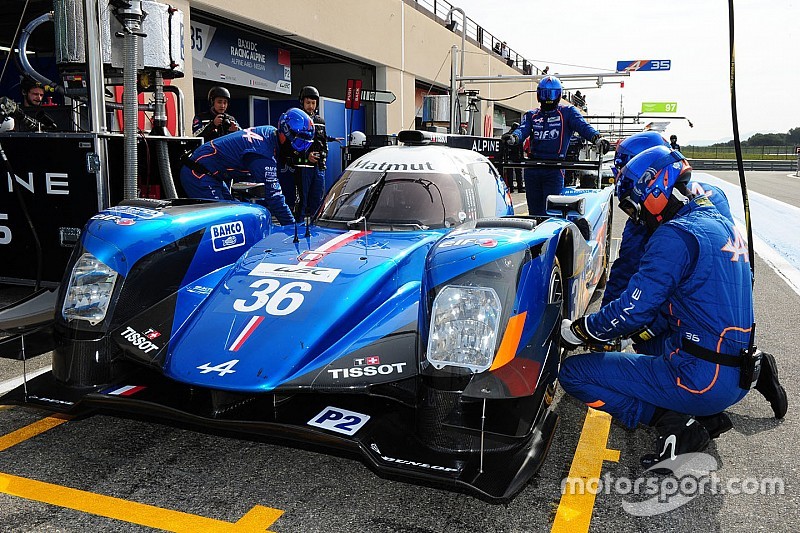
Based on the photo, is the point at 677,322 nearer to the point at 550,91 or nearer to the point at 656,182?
the point at 656,182

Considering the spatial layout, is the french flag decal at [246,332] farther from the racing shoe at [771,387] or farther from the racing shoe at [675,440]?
the racing shoe at [771,387]

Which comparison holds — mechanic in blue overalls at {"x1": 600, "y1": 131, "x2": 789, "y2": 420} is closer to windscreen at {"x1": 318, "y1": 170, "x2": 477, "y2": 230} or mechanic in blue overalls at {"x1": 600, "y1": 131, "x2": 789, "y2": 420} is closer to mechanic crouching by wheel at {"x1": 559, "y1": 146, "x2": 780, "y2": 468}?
mechanic crouching by wheel at {"x1": 559, "y1": 146, "x2": 780, "y2": 468}

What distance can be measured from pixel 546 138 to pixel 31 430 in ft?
20.0

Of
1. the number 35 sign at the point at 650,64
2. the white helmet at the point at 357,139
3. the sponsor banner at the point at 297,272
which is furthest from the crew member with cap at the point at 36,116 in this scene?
the number 35 sign at the point at 650,64

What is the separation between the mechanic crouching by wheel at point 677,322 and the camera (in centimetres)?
298

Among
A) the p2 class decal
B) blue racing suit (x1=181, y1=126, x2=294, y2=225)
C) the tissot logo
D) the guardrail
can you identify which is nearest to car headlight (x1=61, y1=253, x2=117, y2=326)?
the p2 class decal

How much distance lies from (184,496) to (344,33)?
1507 centimetres

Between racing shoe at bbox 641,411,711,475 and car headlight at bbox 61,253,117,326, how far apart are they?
8.43 feet

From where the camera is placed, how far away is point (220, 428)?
269cm

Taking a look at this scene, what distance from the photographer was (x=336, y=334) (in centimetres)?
307

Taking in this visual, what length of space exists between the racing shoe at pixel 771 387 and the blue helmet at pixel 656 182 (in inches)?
42.1

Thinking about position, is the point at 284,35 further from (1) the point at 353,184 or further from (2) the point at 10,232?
(1) the point at 353,184

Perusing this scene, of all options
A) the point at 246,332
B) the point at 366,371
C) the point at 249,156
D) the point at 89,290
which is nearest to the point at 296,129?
the point at 249,156

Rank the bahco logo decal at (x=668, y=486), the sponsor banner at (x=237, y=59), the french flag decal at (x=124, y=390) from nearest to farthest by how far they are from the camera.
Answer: the bahco logo decal at (x=668, y=486)
the french flag decal at (x=124, y=390)
the sponsor banner at (x=237, y=59)
